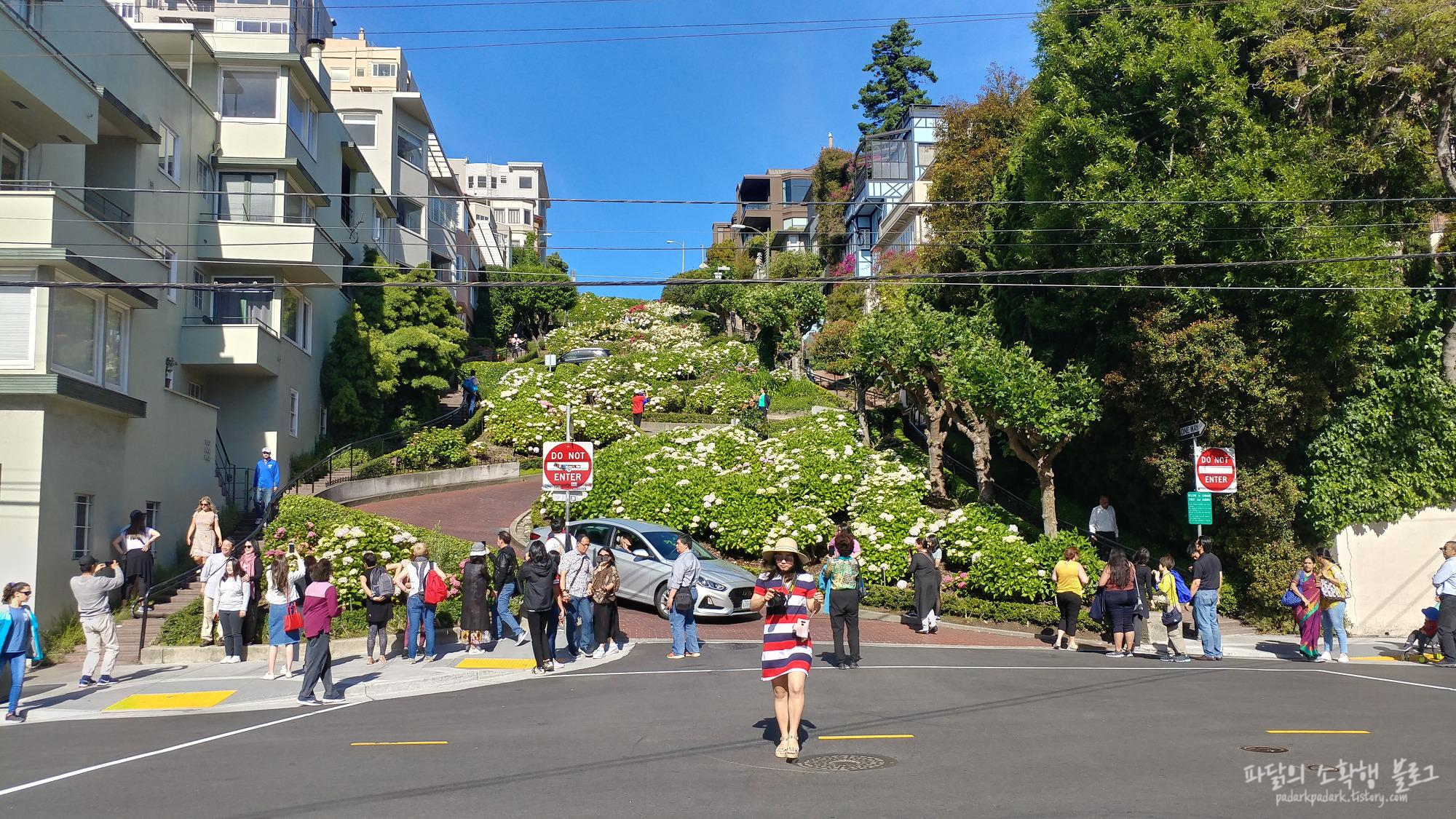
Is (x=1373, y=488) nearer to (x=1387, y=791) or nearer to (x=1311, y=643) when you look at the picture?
(x=1311, y=643)

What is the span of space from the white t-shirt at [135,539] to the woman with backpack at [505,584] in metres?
5.92

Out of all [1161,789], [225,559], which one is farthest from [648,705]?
[225,559]

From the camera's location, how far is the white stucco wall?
66.9ft

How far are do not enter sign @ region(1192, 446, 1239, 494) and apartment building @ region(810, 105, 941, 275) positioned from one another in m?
29.0

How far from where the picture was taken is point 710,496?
78.8 feet

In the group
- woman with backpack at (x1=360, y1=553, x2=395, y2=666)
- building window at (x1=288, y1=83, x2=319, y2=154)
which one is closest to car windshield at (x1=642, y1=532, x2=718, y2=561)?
woman with backpack at (x1=360, y1=553, x2=395, y2=666)

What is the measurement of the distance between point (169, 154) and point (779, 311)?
26244 mm

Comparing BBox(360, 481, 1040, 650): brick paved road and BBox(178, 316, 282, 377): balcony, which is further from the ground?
BBox(178, 316, 282, 377): balcony

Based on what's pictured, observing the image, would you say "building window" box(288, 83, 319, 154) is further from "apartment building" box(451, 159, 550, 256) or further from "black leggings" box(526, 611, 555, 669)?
"apartment building" box(451, 159, 550, 256)

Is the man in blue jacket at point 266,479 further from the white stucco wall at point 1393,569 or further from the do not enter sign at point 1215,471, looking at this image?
the white stucco wall at point 1393,569

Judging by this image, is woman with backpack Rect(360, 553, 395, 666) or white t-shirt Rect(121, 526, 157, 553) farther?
white t-shirt Rect(121, 526, 157, 553)

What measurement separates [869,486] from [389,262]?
22011 millimetres

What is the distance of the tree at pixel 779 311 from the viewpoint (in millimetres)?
45625

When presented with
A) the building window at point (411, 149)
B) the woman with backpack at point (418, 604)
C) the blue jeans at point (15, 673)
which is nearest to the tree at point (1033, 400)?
the woman with backpack at point (418, 604)
